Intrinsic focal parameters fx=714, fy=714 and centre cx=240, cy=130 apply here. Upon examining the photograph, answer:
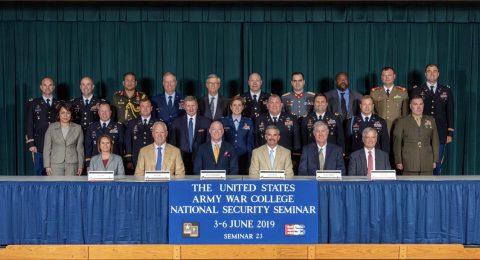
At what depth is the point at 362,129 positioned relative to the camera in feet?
26.1

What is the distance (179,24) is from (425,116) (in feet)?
12.8

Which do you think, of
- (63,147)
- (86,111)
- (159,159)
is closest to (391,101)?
(159,159)

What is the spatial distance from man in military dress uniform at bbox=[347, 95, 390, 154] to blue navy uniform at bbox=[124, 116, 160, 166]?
225 cm

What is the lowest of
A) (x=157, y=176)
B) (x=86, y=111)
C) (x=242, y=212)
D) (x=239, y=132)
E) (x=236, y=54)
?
(x=242, y=212)

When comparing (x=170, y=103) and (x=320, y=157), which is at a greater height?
(x=170, y=103)

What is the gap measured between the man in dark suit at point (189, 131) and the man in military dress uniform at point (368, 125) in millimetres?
1663

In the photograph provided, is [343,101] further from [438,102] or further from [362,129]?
[438,102]

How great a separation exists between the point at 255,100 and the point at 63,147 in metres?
2.27

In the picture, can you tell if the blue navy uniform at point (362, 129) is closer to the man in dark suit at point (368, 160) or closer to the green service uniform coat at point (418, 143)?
the green service uniform coat at point (418, 143)

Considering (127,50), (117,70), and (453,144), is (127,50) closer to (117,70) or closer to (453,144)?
(117,70)

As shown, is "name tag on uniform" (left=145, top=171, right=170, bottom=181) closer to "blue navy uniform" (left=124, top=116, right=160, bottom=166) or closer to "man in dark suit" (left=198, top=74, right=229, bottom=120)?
"blue navy uniform" (left=124, top=116, right=160, bottom=166)

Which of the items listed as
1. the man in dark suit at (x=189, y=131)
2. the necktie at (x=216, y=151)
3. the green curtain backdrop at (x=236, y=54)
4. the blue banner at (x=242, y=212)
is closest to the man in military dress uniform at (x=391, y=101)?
the green curtain backdrop at (x=236, y=54)

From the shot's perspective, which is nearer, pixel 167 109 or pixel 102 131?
pixel 102 131

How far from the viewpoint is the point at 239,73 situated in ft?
33.7
